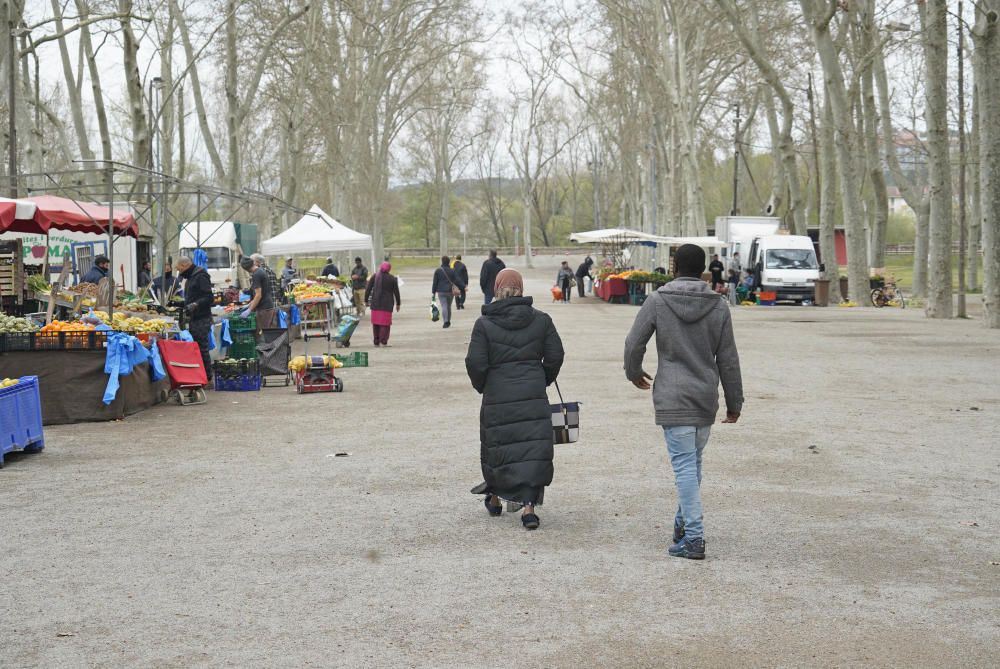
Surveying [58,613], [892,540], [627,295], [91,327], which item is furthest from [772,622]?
[627,295]

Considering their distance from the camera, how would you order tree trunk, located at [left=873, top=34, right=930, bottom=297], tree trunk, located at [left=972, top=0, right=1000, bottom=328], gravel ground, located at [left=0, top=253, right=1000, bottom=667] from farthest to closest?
tree trunk, located at [left=873, top=34, right=930, bottom=297], tree trunk, located at [left=972, top=0, right=1000, bottom=328], gravel ground, located at [left=0, top=253, right=1000, bottom=667]

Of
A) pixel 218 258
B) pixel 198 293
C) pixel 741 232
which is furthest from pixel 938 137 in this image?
pixel 218 258

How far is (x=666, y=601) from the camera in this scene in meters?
6.13

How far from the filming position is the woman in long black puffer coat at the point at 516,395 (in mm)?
7812

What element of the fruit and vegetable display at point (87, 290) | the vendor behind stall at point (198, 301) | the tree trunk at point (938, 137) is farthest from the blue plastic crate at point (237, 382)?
the tree trunk at point (938, 137)

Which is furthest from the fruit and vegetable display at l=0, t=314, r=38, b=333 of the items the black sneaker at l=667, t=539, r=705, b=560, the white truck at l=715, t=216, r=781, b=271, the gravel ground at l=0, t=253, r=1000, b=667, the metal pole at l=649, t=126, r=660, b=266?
the metal pole at l=649, t=126, r=660, b=266

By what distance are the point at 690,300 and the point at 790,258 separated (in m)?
37.0

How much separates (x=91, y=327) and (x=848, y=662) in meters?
10.2

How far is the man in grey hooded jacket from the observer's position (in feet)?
23.0

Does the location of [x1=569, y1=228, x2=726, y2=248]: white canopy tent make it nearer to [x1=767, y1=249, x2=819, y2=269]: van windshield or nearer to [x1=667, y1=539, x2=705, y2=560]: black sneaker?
[x1=767, y1=249, x2=819, y2=269]: van windshield

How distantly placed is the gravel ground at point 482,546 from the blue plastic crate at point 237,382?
2729 mm

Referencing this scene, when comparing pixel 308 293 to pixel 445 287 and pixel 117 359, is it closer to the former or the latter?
pixel 445 287

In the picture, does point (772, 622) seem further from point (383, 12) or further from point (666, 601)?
point (383, 12)

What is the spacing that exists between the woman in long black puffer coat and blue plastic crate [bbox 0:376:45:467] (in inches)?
188
